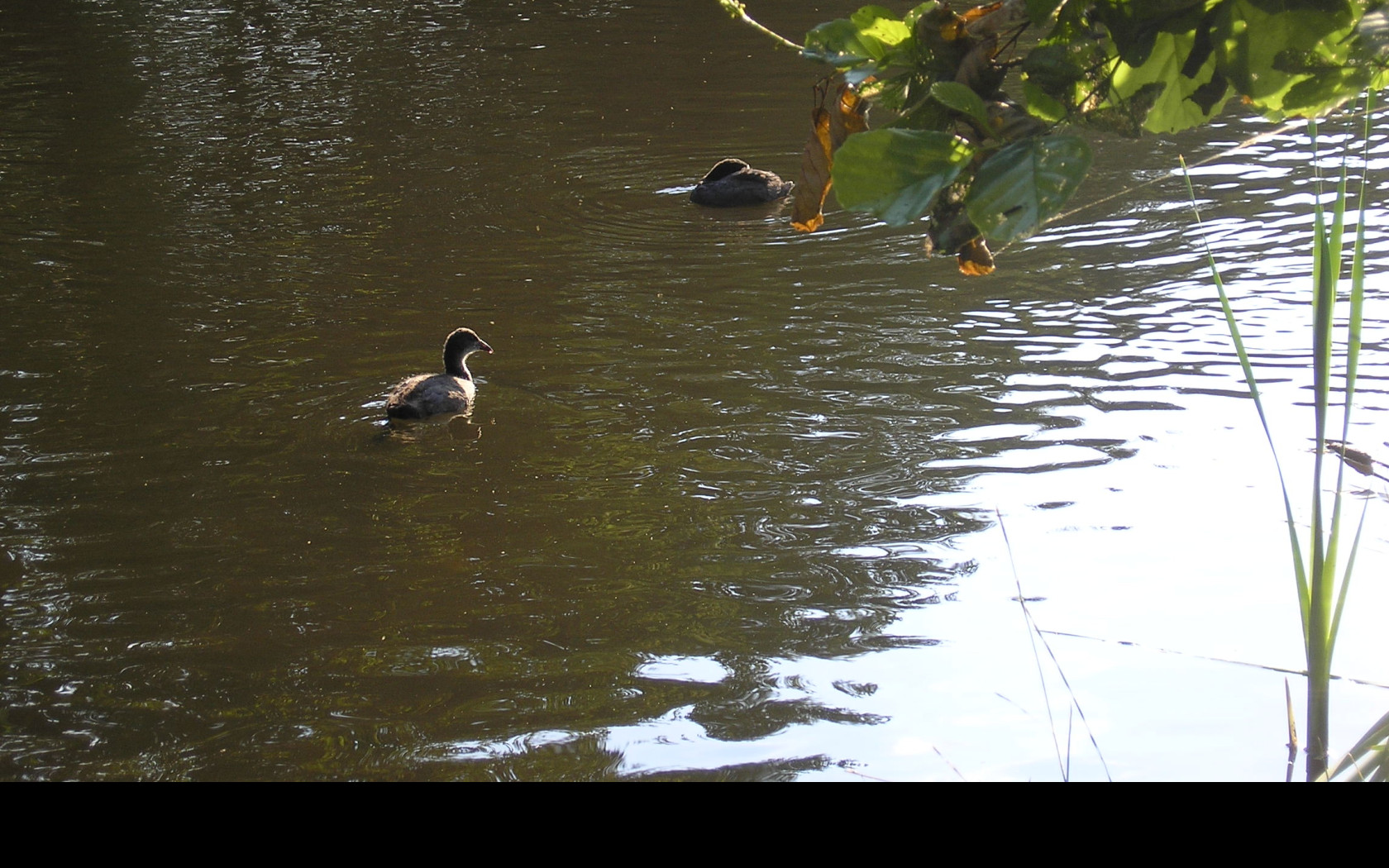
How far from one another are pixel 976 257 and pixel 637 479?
194 inches

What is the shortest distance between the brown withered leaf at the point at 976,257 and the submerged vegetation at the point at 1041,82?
59 millimetres

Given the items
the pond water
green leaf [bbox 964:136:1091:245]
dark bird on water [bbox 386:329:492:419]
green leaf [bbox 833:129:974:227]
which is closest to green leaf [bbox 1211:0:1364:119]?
green leaf [bbox 964:136:1091:245]

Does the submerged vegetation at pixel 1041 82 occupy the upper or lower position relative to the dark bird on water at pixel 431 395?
upper

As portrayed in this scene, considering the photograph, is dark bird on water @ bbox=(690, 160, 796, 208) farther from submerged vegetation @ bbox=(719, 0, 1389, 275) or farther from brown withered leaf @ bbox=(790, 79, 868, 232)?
submerged vegetation @ bbox=(719, 0, 1389, 275)

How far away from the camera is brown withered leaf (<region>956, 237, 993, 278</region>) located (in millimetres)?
1972

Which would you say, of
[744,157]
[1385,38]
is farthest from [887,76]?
[744,157]

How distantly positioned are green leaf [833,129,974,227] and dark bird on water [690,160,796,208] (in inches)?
385

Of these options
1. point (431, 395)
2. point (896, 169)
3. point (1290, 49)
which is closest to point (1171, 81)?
point (1290, 49)

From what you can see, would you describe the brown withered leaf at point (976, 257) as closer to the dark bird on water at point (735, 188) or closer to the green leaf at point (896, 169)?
the green leaf at point (896, 169)

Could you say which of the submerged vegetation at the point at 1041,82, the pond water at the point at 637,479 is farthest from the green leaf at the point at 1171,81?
the pond water at the point at 637,479

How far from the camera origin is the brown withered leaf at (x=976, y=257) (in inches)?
77.6

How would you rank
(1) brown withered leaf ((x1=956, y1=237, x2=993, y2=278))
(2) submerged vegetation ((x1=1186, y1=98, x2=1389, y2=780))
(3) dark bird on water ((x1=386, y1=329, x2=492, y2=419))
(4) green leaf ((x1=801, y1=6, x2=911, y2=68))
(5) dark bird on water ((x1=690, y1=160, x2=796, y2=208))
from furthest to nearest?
(5) dark bird on water ((x1=690, y1=160, x2=796, y2=208)) < (3) dark bird on water ((x1=386, y1=329, x2=492, y2=419)) < (2) submerged vegetation ((x1=1186, y1=98, x2=1389, y2=780)) < (1) brown withered leaf ((x1=956, y1=237, x2=993, y2=278)) < (4) green leaf ((x1=801, y1=6, x2=911, y2=68))

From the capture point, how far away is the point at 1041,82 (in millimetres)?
1755

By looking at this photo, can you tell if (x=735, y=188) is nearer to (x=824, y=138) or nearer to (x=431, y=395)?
(x=431, y=395)
